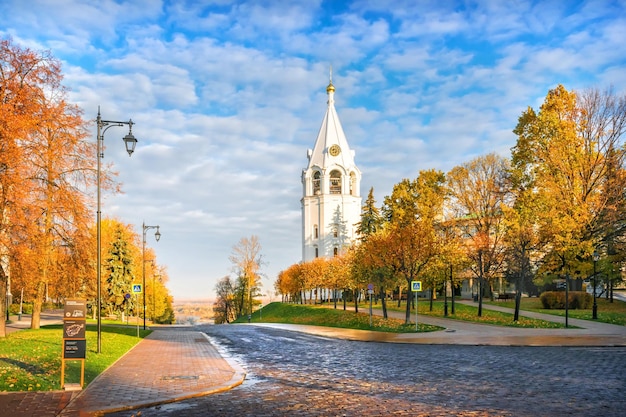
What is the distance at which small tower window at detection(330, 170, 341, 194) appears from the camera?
102062 mm

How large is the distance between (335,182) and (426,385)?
299 feet

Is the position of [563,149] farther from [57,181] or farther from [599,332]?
[57,181]

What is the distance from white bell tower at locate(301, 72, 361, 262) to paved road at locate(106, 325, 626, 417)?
78505mm

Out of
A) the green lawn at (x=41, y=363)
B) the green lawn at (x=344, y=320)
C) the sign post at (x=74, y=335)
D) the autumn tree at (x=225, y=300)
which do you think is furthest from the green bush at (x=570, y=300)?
the autumn tree at (x=225, y=300)

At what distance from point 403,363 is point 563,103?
94.3ft

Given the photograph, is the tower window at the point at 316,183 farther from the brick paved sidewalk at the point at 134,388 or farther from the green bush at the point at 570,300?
the brick paved sidewalk at the point at 134,388

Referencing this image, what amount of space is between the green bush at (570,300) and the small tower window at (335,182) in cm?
5790

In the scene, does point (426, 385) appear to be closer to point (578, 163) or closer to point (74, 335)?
point (74, 335)

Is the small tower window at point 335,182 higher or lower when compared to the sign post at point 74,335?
higher

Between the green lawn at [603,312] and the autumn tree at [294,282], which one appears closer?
the green lawn at [603,312]

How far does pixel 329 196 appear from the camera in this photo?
10000 cm

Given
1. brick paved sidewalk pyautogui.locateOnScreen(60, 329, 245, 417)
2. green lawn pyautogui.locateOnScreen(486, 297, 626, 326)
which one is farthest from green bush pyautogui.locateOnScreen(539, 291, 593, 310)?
brick paved sidewalk pyautogui.locateOnScreen(60, 329, 245, 417)

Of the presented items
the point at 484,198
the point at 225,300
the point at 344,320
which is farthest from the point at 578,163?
the point at 225,300

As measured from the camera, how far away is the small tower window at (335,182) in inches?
4018
